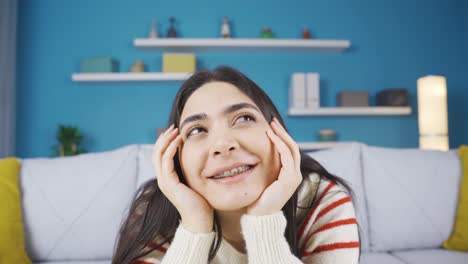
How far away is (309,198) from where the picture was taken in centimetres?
99

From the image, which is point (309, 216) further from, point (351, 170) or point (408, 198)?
point (408, 198)

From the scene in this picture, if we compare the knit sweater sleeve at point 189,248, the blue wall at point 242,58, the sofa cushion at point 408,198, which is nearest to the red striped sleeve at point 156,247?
the knit sweater sleeve at point 189,248

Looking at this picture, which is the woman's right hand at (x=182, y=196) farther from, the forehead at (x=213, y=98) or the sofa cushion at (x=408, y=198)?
the sofa cushion at (x=408, y=198)

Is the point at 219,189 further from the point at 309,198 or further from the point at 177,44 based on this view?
the point at 177,44

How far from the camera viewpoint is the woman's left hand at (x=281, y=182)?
2.53 feet

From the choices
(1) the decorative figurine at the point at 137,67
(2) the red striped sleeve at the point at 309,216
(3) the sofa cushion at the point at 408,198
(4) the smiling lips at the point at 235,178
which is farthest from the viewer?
(1) the decorative figurine at the point at 137,67

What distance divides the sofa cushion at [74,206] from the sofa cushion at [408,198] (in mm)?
1127

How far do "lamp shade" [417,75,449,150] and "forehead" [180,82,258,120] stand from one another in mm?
2227

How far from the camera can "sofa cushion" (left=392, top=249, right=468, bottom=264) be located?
1.41 metres

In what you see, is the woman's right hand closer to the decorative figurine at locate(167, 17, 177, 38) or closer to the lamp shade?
the decorative figurine at locate(167, 17, 177, 38)

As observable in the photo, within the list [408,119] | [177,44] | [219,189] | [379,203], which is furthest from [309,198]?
[408,119]

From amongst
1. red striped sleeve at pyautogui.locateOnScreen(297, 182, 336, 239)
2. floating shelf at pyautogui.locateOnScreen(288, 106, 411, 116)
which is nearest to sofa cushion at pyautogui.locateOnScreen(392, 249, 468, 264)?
red striped sleeve at pyautogui.locateOnScreen(297, 182, 336, 239)

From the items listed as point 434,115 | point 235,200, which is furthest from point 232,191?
point 434,115

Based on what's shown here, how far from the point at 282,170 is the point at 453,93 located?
3.07m
